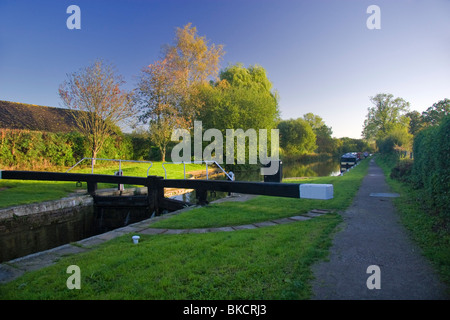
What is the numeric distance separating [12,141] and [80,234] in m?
8.14

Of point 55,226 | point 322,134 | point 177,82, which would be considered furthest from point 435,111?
point 55,226

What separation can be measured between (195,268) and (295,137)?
4355 centimetres

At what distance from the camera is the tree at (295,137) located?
44219 millimetres

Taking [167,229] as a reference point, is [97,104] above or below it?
above

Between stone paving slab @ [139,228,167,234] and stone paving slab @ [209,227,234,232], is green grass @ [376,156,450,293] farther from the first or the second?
stone paving slab @ [139,228,167,234]

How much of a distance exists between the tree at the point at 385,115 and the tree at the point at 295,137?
14277 millimetres

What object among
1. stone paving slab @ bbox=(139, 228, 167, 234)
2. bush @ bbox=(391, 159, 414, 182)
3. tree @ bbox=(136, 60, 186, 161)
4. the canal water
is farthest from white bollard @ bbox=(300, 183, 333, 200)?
tree @ bbox=(136, 60, 186, 161)

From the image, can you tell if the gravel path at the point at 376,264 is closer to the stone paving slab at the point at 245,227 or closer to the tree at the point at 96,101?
the stone paving slab at the point at 245,227

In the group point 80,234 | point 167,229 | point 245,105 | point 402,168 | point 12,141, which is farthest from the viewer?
point 245,105

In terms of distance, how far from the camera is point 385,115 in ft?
159

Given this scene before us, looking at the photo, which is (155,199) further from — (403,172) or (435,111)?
(435,111)
